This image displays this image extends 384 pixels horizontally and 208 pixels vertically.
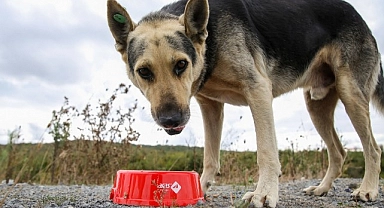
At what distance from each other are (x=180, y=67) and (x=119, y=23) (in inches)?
36.4

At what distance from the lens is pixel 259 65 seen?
5000mm

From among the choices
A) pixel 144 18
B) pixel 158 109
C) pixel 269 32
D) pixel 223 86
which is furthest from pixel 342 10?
pixel 158 109

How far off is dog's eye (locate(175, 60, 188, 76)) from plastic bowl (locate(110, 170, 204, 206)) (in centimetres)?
104

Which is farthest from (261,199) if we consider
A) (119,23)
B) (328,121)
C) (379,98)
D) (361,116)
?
(379,98)

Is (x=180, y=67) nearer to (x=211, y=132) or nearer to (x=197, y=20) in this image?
(x=197, y=20)

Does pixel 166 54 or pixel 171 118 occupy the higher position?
pixel 166 54

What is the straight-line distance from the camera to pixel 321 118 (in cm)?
666

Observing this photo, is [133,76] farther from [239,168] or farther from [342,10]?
[239,168]

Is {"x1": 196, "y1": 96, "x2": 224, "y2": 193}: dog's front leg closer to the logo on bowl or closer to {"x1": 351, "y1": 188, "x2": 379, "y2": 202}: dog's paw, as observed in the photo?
the logo on bowl

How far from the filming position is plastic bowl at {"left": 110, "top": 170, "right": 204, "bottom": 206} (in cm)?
463

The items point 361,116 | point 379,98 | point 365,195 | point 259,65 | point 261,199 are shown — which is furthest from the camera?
point 379,98

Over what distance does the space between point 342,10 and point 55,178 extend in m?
5.68

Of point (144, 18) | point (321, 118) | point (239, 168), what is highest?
point (144, 18)

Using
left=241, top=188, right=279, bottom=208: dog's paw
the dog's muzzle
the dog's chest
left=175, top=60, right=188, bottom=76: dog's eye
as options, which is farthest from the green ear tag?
left=241, top=188, right=279, bottom=208: dog's paw
